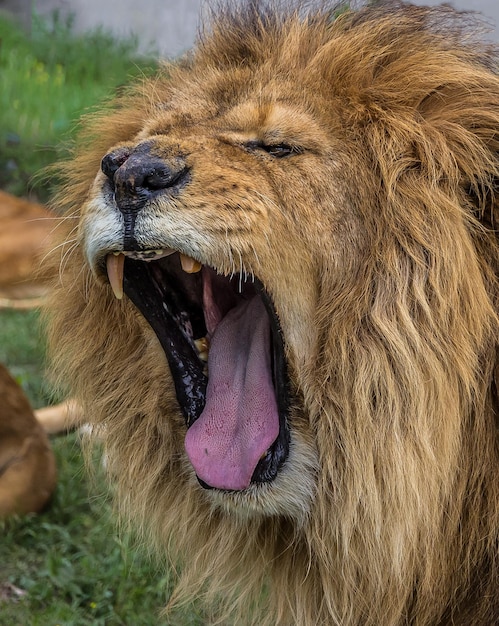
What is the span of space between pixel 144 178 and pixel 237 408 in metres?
0.53

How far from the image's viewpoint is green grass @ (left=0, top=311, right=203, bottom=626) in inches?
106

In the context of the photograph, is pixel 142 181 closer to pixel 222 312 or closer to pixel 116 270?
pixel 116 270

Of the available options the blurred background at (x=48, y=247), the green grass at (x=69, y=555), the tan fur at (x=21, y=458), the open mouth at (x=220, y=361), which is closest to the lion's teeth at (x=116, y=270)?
the open mouth at (x=220, y=361)

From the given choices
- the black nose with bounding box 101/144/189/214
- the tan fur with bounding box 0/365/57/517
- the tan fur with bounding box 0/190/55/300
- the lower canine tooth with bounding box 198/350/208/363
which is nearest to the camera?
the black nose with bounding box 101/144/189/214

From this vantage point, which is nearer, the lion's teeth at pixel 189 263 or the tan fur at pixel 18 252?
the lion's teeth at pixel 189 263

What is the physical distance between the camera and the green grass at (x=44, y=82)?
7176 millimetres

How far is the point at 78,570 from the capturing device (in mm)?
2961

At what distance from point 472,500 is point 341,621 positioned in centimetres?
36

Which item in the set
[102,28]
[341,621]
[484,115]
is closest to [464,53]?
[484,115]

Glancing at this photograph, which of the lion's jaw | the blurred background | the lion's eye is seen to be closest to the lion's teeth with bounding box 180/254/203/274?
the lion's jaw

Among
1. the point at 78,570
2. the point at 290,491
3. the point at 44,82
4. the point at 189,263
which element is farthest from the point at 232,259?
the point at 44,82

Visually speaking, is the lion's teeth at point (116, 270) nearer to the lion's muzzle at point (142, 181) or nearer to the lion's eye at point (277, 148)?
the lion's muzzle at point (142, 181)

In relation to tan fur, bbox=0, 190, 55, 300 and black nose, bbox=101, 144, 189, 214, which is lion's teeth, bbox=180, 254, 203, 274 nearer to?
black nose, bbox=101, 144, 189, 214

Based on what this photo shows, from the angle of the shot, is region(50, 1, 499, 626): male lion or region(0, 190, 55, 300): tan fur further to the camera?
region(0, 190, 55, 300): tan fur
